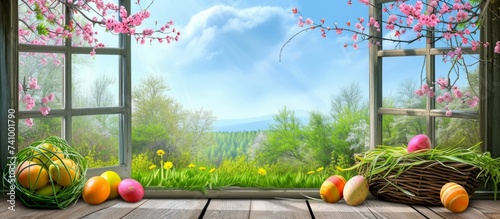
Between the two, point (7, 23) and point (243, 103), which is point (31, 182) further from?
point (243, 103)

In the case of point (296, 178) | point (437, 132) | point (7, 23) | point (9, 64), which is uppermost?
point (7, 23)

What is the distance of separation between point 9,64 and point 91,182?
0.74 metres

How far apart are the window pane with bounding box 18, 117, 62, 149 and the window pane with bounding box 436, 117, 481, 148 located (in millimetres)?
2010

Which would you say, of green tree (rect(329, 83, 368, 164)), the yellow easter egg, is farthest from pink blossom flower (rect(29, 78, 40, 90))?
green tree (rect(329, 83, 368, 164))

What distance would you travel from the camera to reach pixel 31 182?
9.12ft

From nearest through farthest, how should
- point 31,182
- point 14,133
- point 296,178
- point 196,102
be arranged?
point 31,182 → point 14,133 → point 296,178 → point 196,102

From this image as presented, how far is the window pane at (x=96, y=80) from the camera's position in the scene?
10.5 feet

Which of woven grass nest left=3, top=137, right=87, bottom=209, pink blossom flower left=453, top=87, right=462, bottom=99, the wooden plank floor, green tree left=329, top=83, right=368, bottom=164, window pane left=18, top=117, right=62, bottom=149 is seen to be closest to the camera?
the wooden plank floor

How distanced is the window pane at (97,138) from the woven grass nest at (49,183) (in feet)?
0.93

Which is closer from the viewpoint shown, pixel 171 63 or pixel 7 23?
pixel 7 23

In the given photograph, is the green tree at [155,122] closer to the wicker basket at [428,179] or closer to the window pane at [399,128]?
the window pane at [399,128]

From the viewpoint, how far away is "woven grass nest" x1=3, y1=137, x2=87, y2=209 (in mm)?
2766

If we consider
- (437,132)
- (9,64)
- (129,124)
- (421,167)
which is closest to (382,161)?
(421,167)

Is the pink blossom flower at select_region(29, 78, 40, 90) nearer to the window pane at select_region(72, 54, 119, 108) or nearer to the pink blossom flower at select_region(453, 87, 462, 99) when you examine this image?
the window pane at select_region(72, 54, 119, 108)
